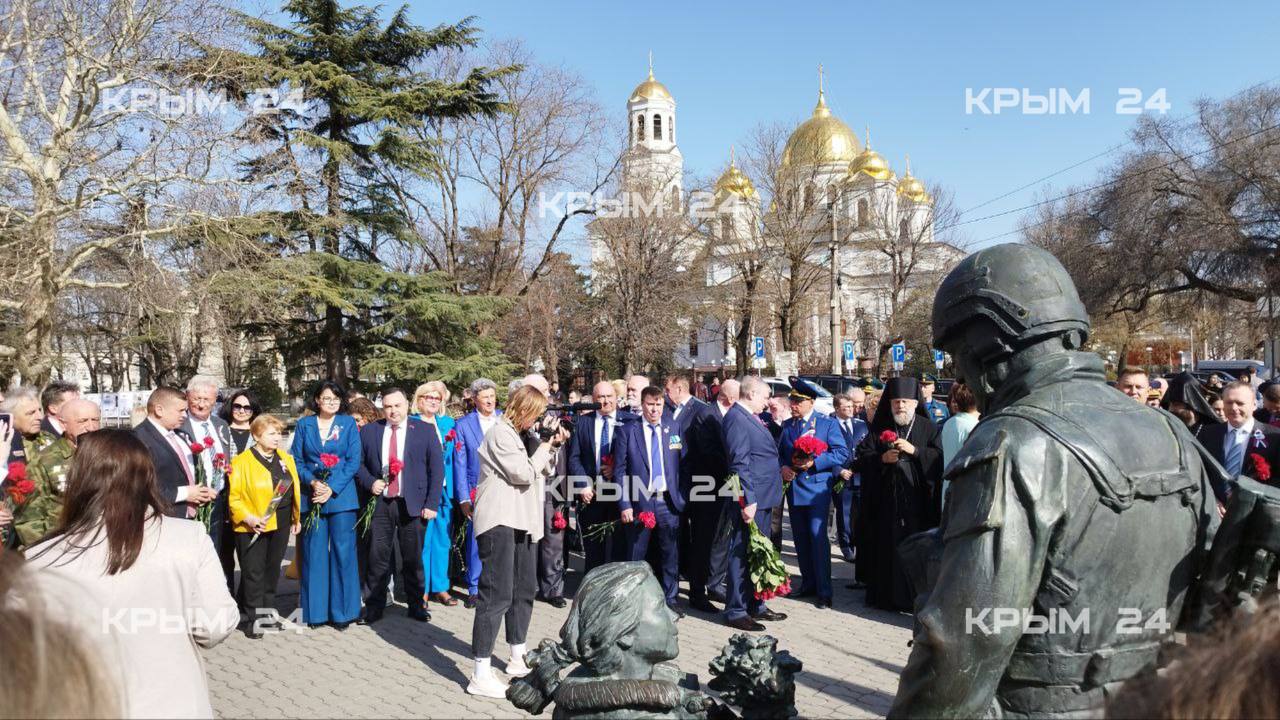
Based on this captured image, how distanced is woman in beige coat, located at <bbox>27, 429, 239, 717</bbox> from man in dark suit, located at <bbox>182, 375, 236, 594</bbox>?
423cm

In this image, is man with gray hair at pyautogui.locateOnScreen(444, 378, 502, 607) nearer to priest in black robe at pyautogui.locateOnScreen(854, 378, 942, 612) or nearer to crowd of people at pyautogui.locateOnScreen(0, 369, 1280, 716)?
crowd of people at pyautogui.locateOnScreen(0, 369, 1280, 716)

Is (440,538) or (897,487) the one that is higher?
(897,487)

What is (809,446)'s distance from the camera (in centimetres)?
803

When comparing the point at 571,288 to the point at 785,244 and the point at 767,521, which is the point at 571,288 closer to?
the point at 785,244

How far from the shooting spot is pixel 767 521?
304 inches

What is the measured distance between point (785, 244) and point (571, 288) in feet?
38.5

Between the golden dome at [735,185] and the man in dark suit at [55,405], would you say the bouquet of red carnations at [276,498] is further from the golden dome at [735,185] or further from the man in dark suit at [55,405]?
the golden dome at [735,185]

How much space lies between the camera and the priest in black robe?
25.0 ft

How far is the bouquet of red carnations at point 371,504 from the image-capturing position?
302 inches

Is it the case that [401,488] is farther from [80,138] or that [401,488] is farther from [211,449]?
[80,138]

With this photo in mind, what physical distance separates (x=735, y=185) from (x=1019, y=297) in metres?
41.0

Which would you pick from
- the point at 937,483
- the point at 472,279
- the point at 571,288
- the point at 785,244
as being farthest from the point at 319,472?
the point at 571,288

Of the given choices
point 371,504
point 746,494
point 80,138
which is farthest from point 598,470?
point 80,138

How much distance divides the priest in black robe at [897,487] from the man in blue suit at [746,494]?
3.30 ft
